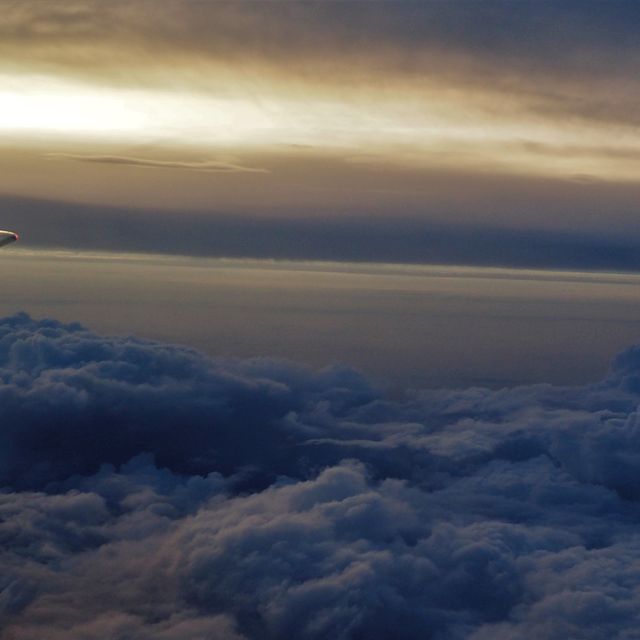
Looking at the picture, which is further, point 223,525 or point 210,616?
point 223,525

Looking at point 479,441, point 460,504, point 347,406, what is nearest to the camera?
point 460,504

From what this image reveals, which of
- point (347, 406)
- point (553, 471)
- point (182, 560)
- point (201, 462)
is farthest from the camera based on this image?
point (347, 406)

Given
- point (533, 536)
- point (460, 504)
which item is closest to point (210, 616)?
point (533, 536)

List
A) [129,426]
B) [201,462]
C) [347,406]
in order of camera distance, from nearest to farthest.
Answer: [201,462]
[129,426]
[347,406]

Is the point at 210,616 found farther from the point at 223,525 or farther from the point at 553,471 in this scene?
the point at 553,471

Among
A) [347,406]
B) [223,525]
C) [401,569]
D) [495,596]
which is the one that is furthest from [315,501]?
[347,406]

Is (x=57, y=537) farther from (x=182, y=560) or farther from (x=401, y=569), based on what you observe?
(x=401, y=569)

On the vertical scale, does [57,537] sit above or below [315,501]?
below

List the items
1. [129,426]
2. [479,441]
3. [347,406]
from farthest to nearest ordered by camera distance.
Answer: [347,406] → [129,426] → [479,441]

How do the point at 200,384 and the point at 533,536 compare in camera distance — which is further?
the point at 200,384
